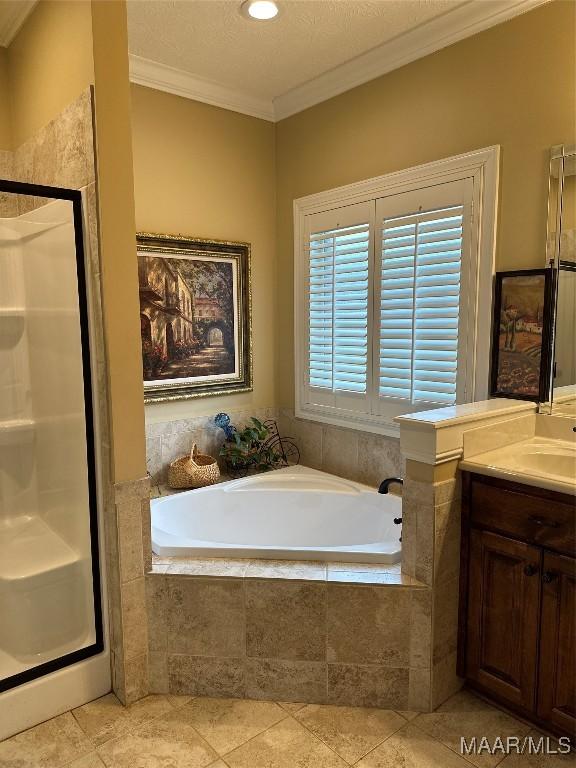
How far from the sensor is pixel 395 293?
2.86m

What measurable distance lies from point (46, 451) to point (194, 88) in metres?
2.11

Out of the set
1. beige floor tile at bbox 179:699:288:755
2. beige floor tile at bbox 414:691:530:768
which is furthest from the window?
beige floor tile at bbox 179:699:288:755

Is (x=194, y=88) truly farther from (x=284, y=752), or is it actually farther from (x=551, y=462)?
(x=284, y=752)

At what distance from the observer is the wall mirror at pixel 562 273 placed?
2215 millimetres

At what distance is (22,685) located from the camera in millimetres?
1980

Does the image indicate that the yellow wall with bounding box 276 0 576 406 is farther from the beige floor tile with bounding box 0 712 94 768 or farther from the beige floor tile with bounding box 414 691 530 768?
the beige floor tile with bounding box 0 712 94 768

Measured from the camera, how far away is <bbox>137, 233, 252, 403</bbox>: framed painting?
3.02 meters

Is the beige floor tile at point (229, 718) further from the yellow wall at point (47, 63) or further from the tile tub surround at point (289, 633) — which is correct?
the yellow wall at point (47, 63)

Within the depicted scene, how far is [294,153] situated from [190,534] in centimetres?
229

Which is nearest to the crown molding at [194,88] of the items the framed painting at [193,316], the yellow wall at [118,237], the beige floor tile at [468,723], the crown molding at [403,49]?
the crown molding at [403,49]

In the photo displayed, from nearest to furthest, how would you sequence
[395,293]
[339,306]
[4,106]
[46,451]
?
[46,451] → [4,106] → [395,293] → [339,306]

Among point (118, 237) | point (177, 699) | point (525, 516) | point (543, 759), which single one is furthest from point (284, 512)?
point (118, 237)

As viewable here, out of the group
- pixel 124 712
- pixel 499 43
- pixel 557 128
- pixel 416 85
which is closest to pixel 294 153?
pixel 416 85

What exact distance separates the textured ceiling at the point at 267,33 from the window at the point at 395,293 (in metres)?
0.64
